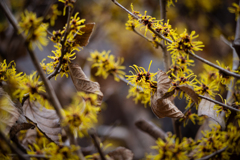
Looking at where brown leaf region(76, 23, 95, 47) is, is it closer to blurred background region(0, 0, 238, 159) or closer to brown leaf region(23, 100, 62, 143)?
brown leaf region(23, 100, 62, 143)

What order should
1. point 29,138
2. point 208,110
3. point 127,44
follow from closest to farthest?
point 208,110, point 29,138, point 127,44

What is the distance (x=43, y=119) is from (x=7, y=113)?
0.27 ft

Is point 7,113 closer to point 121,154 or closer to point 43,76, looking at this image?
point 43,76

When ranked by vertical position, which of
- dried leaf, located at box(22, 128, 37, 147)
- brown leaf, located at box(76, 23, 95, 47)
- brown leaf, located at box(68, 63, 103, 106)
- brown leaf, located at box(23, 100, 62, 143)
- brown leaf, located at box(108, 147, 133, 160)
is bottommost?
dried leaf, located at box(22, 128, 37, 147)

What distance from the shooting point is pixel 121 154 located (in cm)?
41

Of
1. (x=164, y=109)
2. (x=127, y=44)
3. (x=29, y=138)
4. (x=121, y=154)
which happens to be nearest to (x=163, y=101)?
(x=164, y=109)

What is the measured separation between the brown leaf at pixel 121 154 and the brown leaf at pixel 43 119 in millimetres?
139

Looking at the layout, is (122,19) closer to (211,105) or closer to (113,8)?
(113,8)

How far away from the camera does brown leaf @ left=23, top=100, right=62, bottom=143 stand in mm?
381

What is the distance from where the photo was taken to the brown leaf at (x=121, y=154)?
41cm

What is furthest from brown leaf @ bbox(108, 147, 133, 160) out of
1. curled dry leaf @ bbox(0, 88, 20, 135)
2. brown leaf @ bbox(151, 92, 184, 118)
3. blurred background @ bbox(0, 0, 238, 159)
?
blurred background @ bbox(0, 0, 238, 159)

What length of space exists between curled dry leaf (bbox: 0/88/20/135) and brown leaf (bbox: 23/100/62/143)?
0.04 metres

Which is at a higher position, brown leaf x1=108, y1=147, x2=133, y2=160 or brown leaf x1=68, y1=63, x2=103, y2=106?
brown leaf x1=68, y1=63, x2=103, y2=106

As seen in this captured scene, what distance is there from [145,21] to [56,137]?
0.33 m
